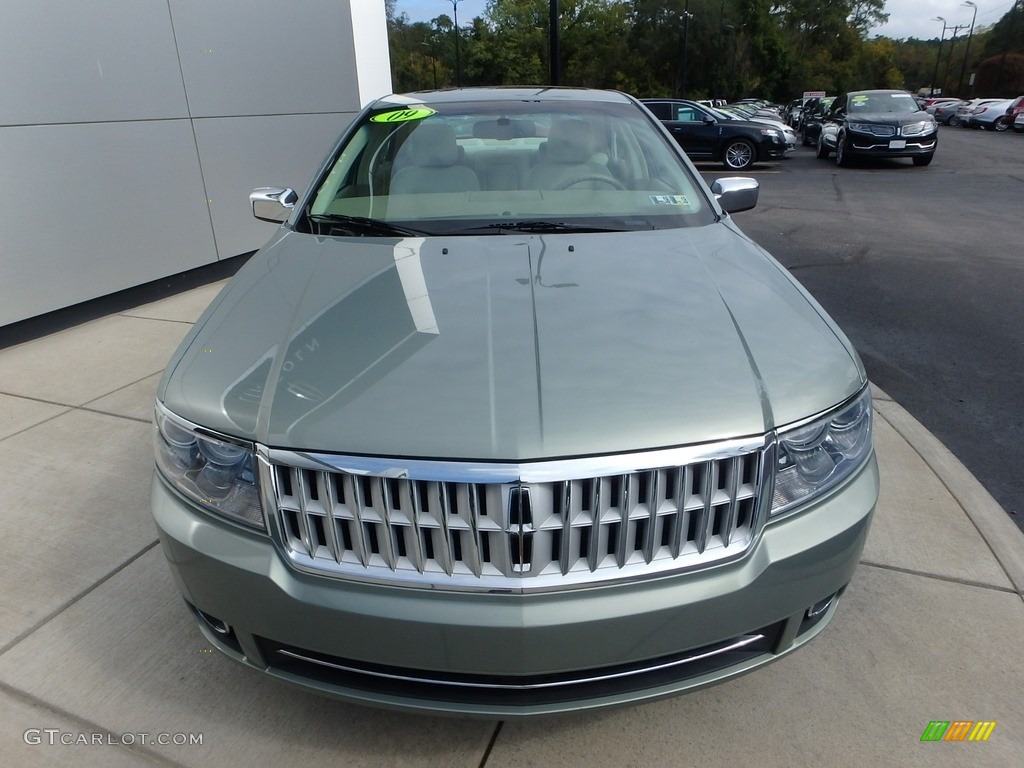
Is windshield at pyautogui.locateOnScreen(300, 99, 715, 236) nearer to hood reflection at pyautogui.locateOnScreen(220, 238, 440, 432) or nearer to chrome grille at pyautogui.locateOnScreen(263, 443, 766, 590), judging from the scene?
hood reflection at pyautogui.locateOnScreen(220, 238, 440, 432)

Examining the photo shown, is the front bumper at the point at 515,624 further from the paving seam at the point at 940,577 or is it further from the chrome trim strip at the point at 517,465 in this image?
the paving seam at the point at 940,577

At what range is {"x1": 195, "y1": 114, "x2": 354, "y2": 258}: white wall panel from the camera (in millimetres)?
7188

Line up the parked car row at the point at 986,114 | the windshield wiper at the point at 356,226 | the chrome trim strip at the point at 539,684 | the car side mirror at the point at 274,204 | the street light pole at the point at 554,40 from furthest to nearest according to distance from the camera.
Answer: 1. the parked car row at the point at 986,114
2. the street light pole at the point at 554,40
3. the car side mirror at the point at 274,204
4. the windshield wiper at the point at 356,226
5. the chrome trim strip at the point at 539,684

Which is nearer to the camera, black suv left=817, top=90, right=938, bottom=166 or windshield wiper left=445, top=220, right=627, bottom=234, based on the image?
windshield wiper left=445, top=220, right=627, bottom=234

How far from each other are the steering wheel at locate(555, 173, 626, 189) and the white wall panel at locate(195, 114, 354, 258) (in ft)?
17.1

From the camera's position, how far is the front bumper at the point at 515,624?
1606 mm

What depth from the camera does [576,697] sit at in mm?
1722

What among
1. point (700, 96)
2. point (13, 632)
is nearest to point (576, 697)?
point (13, 632)

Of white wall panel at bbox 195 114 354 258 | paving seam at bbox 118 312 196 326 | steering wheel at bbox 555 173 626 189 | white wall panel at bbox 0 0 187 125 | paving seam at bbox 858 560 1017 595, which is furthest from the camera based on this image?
white wall panel at bbox 195 114 354 258

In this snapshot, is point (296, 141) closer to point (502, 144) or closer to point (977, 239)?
point (502, 144)

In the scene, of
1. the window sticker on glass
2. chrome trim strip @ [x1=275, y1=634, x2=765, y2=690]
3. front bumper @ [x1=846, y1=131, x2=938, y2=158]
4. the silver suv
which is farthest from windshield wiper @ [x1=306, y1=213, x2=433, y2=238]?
front bumper @ [x1=846, y1=131, x2=938, y2=158]

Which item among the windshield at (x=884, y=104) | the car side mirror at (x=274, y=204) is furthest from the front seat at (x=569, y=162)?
the windshield at (x=884, y=104)

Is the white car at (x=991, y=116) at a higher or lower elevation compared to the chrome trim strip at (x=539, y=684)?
lower

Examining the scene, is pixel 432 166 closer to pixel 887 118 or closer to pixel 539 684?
pixel 539 684
